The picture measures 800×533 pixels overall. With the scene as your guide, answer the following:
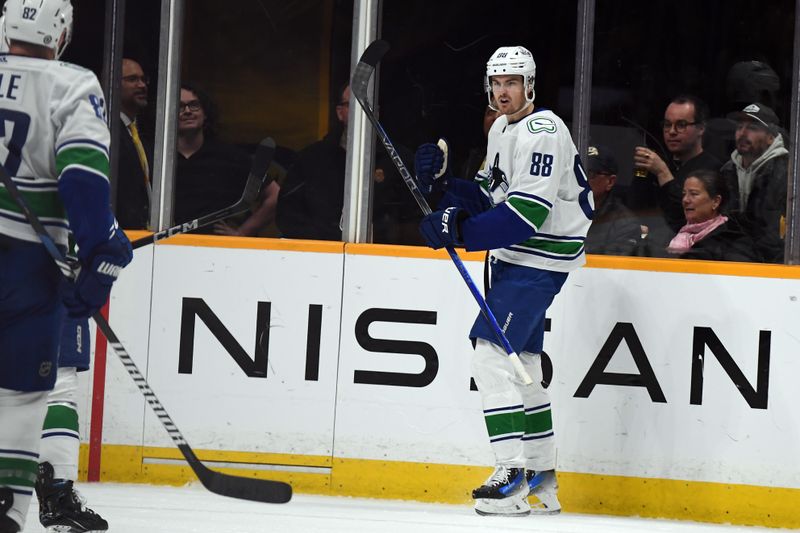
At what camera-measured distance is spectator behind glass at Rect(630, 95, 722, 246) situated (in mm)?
3883

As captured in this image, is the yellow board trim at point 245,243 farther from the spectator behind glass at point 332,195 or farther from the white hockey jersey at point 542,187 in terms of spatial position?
the white hockey jersey at point 542,187

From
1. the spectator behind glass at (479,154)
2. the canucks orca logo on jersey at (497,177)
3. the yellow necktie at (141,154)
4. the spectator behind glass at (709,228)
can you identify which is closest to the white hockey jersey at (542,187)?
the canucks orca logo on jersey at (497,177)

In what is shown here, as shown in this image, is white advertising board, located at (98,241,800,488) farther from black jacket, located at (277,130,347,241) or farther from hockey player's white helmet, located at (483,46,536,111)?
hockey player's white helmet, located at (483,46,536,111)

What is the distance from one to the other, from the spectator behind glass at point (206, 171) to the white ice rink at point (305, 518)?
897 millimetres

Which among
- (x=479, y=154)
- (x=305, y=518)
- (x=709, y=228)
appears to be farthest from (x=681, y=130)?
(x=305, y=518)

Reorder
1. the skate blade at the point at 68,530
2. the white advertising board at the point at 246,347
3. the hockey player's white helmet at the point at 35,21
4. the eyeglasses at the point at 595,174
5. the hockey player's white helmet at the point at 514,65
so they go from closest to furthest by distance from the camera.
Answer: the hockey player's white helmet at the point at 35,21
the skate blade at the point at 68,530
the hockey player's white helmet at the point at 514,65
the white advertising board at the point at 246,347
the eyeglasses at the point at 595,174

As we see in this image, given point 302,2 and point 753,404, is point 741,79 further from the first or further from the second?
point 302,2

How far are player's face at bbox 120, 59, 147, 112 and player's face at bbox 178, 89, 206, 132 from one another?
0.41ft

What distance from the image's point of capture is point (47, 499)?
2.96 meters

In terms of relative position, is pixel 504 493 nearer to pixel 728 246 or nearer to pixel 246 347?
pixel 246 347

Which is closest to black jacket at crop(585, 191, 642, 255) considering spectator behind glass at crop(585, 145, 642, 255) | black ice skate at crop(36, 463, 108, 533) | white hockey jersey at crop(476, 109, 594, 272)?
spectator behind glass at crop(585, 145, 642, 255)

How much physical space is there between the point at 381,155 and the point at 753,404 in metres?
1.40

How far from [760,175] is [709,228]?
0.77 ft

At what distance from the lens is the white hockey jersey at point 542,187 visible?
→ 132 inches
